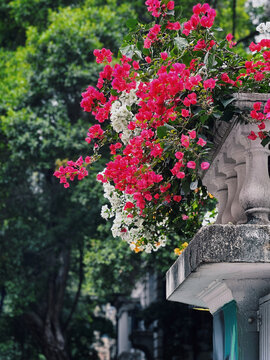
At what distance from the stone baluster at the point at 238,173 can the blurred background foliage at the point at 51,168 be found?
37.6 feet

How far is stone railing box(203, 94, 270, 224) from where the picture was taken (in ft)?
11.4

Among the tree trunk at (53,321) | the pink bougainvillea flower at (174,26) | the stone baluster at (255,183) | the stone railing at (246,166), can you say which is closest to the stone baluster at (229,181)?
the stone railing at (246,166)

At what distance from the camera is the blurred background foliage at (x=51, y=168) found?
16.7m

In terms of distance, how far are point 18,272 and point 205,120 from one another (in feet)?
51.8

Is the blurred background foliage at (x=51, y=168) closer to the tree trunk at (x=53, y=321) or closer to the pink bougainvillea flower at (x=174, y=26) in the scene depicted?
the tree trunk at (x=53, y=321)

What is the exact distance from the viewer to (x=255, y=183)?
3.50 metres

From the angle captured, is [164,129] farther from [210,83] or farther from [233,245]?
[233,245]

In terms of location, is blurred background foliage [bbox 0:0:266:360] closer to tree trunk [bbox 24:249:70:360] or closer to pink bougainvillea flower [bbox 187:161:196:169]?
tree trunk [bbox 24:249:70:360]

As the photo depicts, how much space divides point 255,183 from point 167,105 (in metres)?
0.66

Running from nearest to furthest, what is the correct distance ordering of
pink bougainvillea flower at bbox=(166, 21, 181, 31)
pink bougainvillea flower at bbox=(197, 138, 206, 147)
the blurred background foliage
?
pink bougainvillea flower at bbox=(197, 138, 206, 147)
pink bougainvillea flower at bbox=(166, 21, 181, 31)
the blurred background foliage

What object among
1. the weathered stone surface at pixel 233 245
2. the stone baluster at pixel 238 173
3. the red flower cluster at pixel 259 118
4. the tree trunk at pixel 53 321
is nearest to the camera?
the weathered stone surface at pixel 233 245

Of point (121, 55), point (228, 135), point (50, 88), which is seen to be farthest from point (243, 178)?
point (50, 88)

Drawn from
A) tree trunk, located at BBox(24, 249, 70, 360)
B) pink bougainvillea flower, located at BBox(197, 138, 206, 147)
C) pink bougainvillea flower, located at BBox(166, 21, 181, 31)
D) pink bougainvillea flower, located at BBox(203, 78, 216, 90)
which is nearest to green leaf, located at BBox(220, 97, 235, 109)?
pink bougainvillea flower, located at BBox(203, 78, 216, 90)

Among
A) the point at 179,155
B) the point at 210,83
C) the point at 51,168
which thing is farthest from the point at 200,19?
the point at 51,168
